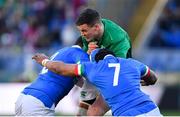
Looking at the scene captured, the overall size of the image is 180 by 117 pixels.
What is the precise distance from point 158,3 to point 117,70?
45.0ft

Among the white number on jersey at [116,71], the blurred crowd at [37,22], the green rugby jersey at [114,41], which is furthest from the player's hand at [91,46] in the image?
the blurred crowd at [37,22]

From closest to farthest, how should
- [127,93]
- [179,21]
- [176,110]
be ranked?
1. [127,93]
2. [176,110]
3. [179,21]

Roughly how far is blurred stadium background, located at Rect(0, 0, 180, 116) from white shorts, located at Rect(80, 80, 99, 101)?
26.0ft

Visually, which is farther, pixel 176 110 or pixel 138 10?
pixel 138 10

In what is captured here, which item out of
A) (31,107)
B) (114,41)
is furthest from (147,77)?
(31,107)

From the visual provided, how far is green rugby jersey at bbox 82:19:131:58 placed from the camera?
372 inches

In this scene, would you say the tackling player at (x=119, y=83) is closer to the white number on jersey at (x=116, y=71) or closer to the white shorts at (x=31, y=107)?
the white number on jersey at (x=116, y=71)

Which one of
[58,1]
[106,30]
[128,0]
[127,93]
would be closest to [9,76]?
[58,1]

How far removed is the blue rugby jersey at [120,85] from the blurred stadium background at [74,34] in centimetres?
939

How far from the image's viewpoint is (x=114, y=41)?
951 centimetres

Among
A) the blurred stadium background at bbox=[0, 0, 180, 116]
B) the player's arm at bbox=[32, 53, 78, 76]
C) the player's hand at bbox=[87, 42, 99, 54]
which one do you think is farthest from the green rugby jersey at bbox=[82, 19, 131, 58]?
the blurred stadium background at bbox=[0, 0, 180, 116]

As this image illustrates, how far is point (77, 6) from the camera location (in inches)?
850

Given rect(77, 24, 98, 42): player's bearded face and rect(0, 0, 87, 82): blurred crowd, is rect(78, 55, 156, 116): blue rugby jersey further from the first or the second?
rect(0, 0, 87, 82): blurred crowd

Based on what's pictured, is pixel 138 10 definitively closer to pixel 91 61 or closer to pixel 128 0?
pixel 128 0
